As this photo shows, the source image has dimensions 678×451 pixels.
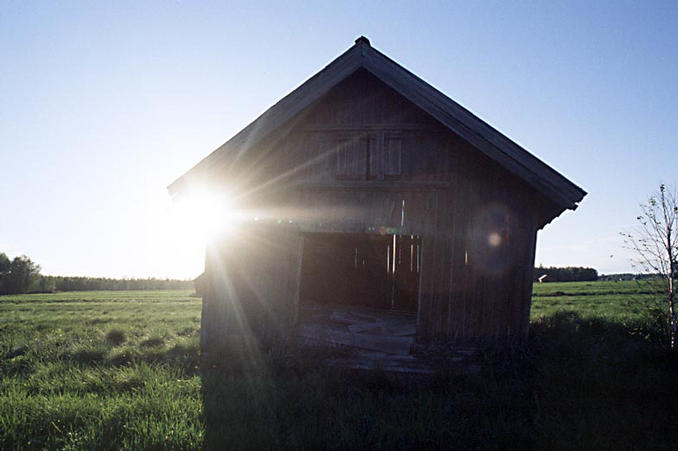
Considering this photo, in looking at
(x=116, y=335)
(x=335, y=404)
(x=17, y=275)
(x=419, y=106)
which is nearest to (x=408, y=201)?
(x=419, y=106)

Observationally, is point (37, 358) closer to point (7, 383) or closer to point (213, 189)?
point (7, 383)

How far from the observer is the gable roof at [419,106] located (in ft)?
19.8

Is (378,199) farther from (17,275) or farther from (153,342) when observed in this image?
(17,275)

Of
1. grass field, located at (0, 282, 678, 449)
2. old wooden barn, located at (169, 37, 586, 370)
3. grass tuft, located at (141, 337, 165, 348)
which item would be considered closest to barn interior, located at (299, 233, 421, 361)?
grass tuft, located at (141, 337, 165, 348)

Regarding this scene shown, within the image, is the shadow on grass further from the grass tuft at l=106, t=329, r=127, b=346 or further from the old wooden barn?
the grass tuft at l=106, t=329, r=127, b=346

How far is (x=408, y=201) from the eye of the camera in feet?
23.0

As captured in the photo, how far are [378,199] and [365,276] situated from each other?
7058 millimetres

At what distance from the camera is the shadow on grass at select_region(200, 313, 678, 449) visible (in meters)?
4.18

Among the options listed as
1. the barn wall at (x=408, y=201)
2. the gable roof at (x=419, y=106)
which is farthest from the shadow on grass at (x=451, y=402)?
the gable roof at (x=419, y=106)

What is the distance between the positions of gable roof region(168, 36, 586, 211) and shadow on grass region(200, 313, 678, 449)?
8.24ft

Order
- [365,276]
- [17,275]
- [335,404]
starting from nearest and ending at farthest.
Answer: [335,404], [365,276], [17,275]

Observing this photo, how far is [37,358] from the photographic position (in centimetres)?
798

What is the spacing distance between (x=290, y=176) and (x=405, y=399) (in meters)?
4.13

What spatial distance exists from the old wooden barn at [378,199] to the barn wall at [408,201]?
2 centimetres
